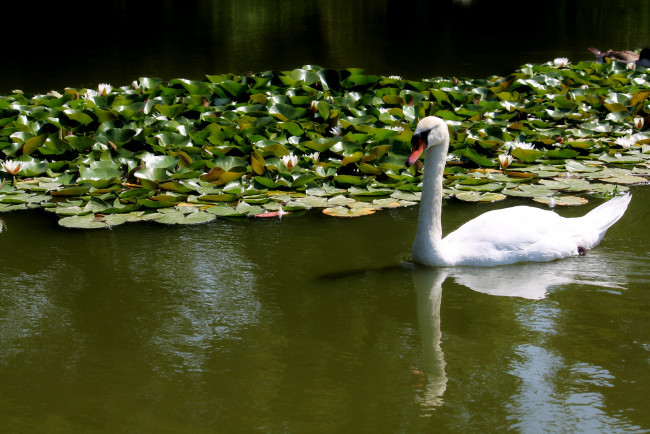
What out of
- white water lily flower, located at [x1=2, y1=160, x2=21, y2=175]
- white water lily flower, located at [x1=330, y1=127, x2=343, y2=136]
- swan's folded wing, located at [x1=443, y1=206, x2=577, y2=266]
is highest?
white water lily flower, located at [x1=330, y1=127, x2=343, y2=136]

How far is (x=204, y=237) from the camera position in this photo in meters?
5.36

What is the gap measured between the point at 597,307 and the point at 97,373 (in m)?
2.51

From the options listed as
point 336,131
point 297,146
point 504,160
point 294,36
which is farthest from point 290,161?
point 294,36

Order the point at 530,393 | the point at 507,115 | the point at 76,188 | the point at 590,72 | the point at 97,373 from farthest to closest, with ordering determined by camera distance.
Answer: the point at 590,72 → the point at 507,115 → the point at 76,188 → the point at 97,373 → the point at 530,393

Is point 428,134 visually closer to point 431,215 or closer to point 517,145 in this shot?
point 431,215

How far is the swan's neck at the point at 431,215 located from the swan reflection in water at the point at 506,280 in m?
0.10

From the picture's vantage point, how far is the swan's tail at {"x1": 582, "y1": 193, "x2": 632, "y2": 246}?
199 inches

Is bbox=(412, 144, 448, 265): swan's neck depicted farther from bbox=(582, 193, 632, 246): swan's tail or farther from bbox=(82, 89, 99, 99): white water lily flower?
bbox=(82, 89, 99, 99): white water lily flower

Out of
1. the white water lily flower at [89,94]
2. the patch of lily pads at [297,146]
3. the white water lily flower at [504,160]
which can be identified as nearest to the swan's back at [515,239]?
the patch of lily pads at [297,146]

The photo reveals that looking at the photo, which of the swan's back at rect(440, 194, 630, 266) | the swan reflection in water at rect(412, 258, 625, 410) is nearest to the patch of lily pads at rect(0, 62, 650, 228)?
the swan's back at rect(440, 194, 630, 266)

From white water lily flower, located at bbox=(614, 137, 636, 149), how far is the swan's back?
238 cm

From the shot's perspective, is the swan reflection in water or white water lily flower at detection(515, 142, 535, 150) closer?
the swan reflection in water

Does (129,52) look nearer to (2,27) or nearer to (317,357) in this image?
(2,27)

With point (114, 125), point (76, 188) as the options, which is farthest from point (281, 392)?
point (114, 125)
